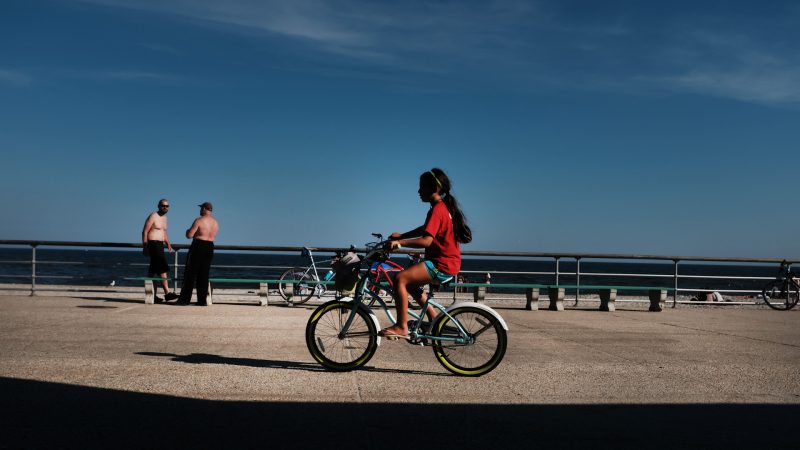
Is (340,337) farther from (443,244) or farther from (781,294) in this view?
(781,294)

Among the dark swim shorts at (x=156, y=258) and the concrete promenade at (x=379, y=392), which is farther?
the dark swim shorts at (x=156, y=258)

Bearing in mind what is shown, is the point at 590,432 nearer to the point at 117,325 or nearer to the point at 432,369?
the point at 432,369

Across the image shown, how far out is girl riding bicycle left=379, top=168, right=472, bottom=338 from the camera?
19.6ft

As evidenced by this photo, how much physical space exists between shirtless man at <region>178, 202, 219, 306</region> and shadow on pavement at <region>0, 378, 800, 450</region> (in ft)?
26.0

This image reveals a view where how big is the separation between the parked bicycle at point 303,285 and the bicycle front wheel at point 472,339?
8804 millimetres

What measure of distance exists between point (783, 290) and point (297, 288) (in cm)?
1175

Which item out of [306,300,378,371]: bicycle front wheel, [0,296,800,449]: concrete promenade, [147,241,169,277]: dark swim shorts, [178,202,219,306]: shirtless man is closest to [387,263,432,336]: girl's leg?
[306,300,378,371]: bicycle front wheel

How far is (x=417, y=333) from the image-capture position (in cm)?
611

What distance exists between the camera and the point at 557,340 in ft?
29.2

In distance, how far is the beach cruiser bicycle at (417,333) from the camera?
237 inches

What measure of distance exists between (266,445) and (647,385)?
3393mm

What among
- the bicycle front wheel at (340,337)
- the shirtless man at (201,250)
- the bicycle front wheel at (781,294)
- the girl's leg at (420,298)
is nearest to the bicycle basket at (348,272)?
the bicycle front wheel at (340,337)

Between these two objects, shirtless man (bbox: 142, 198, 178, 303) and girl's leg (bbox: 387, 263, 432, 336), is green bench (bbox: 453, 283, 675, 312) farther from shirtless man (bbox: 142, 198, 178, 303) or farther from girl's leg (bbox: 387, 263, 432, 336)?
girl's leg (bbox: 387, 263, 432, 336)

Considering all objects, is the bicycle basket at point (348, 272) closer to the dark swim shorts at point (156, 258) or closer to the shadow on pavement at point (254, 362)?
the shadow on pavement at point (254, 362)
